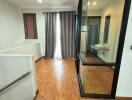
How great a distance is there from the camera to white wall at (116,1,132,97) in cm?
166

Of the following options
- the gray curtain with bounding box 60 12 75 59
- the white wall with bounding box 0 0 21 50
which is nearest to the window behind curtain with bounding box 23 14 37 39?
the white wall with bounding box 0 0 21 50

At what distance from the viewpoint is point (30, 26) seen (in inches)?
194

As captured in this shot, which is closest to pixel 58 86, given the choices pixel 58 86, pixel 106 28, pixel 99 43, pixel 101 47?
pixel 58 86

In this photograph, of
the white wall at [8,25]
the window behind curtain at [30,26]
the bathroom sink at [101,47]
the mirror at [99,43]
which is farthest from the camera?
the window behind curtain at [30,26]

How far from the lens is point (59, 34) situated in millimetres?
4730

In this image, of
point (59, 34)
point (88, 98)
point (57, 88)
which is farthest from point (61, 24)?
point (88, 98)

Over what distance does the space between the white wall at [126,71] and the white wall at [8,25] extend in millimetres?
3669

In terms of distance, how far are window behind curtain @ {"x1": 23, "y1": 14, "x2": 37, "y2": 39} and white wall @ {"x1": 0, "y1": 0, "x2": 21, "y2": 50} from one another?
1.50ft

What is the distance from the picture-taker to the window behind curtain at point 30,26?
485 cm

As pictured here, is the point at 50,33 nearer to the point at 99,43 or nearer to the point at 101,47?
the point at 99,43

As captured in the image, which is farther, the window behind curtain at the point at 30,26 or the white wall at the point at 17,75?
the window behind curtain at the point at 30,26

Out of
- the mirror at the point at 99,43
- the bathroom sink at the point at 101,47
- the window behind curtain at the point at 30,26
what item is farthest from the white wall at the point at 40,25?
the bathroom sink at the point at 101,47

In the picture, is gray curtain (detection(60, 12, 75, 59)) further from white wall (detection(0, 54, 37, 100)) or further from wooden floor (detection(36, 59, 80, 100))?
white wall (detection(0, 54, 37, 100))

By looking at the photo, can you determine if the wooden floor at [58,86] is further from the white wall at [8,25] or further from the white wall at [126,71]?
the white wall at [8,25]
